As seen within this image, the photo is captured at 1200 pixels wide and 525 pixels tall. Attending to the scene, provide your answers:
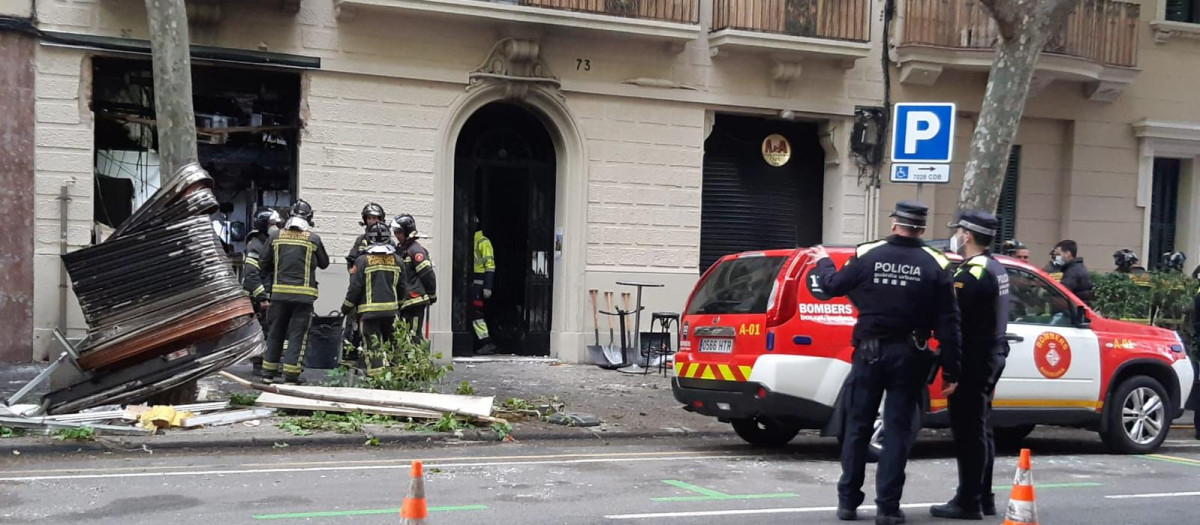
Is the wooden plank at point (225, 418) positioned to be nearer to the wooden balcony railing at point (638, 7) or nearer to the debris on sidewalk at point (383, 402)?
the debris on sidewalk at point (383, 402)

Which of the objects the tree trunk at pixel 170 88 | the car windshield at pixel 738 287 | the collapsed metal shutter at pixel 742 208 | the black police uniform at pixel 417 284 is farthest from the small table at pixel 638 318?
the tree trunk at pixel 170 88

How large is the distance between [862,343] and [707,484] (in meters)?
1.94

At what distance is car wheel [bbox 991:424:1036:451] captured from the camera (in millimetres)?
10938

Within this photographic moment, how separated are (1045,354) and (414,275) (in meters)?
6.03

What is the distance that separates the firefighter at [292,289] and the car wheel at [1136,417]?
734 cm

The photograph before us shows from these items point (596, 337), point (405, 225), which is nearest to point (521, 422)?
point (405, 225)

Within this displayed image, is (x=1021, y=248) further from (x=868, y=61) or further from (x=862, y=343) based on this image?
(x=862, y=343)

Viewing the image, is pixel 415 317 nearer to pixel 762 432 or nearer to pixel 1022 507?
pixel 762 432

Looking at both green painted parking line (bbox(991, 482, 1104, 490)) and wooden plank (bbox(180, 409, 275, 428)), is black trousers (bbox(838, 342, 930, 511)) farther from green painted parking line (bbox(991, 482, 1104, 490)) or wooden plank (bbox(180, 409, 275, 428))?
wooden plank (bbox(180, 409, 275, 428))

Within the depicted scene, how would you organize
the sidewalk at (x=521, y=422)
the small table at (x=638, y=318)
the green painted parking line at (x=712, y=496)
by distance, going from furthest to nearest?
1. the small table at (x=638, y=318)
2. the sidewalk at (x=521, y=422)
3. the green painted parking line at (x=712, y=496)

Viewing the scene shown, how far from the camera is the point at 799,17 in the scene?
17.0m

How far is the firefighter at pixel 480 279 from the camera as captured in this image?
16344 mm

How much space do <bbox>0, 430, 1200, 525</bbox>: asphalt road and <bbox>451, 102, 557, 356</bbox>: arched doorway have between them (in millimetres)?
6423

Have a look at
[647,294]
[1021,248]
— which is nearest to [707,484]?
[1021,248]
